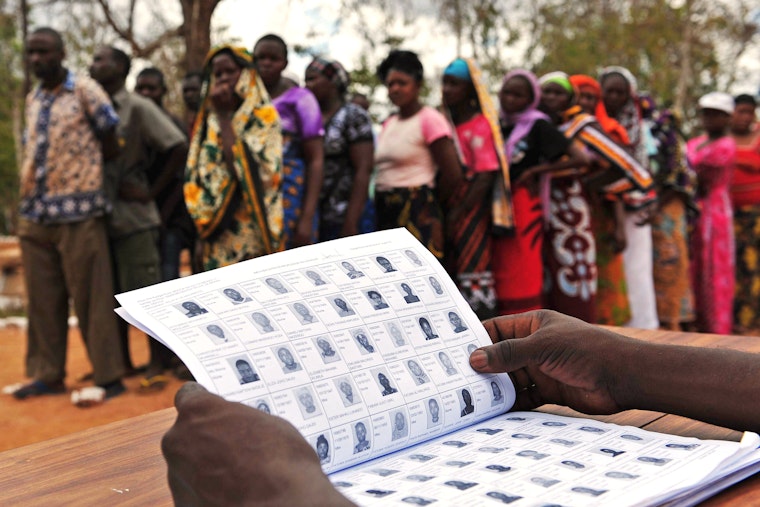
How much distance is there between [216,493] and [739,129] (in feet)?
19.5

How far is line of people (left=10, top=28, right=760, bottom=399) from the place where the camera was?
10.2ft

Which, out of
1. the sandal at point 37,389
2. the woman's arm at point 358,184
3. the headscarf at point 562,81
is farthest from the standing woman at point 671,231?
the sandal at point 37,389

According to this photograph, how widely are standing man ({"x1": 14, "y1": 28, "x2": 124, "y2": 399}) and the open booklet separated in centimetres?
304

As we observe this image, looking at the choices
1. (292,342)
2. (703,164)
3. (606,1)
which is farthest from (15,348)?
(606,1)

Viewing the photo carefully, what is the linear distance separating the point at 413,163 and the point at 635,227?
1.76 metres

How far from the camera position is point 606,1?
44.8ft

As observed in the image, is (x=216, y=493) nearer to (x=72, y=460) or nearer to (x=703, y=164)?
(x=72, y=460)

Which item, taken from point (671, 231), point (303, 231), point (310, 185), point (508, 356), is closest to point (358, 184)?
point (310, 185)

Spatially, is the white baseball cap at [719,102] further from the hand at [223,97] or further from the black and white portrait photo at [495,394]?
the black and white portrait photo at [495,394]

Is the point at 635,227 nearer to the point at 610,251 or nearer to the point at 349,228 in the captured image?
the point at 610,251

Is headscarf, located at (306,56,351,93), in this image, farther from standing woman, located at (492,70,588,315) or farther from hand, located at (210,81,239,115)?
standing woman, located at (492,70,588,315)

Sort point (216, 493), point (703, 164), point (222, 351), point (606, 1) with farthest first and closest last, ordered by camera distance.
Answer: point (606, 1)
point (703, 164)
point (222, 351)
point (216, 493)

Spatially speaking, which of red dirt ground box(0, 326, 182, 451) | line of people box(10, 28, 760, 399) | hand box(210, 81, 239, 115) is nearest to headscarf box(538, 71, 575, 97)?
line of people box(10, 28, 760, 399)

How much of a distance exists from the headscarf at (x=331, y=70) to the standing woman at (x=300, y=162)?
385mm
